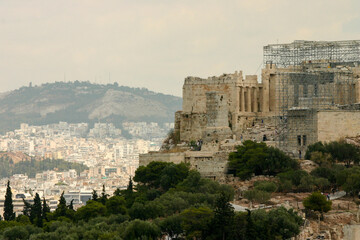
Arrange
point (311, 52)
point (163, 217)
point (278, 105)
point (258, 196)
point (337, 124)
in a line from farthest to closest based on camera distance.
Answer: point (311, 52) < point (278, 105) < point (337, 124) < point (258, 196) < point (163, 217)

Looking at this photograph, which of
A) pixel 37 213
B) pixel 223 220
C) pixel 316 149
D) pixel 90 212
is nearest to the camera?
pixel 223 220

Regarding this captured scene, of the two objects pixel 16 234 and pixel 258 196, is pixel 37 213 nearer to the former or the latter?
pixel 16 234

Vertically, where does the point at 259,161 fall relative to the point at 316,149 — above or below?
below

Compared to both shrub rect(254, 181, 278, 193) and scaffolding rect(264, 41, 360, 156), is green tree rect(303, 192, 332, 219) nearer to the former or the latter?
shrub rect(254, 181, 278, 193)

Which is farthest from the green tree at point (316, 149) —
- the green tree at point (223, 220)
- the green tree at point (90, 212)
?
the green tree at point (223, 220)

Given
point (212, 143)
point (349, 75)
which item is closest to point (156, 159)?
point (212, 143)

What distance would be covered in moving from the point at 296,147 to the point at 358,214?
11.2 metres

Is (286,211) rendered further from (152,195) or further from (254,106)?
(254,106)

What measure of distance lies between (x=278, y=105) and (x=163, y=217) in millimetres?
16879

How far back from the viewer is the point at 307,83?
60.1 m

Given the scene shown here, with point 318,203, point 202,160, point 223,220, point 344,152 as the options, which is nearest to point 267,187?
point 318,203

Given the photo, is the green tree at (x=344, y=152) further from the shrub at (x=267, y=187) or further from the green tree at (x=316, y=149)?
the shrub at (x=267, y=187)

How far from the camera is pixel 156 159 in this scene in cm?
5709

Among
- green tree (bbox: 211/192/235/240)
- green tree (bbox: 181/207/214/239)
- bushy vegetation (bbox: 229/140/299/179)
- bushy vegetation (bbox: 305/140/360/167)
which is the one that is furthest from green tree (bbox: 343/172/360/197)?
green tree (bbox: 211/192/235/240)
